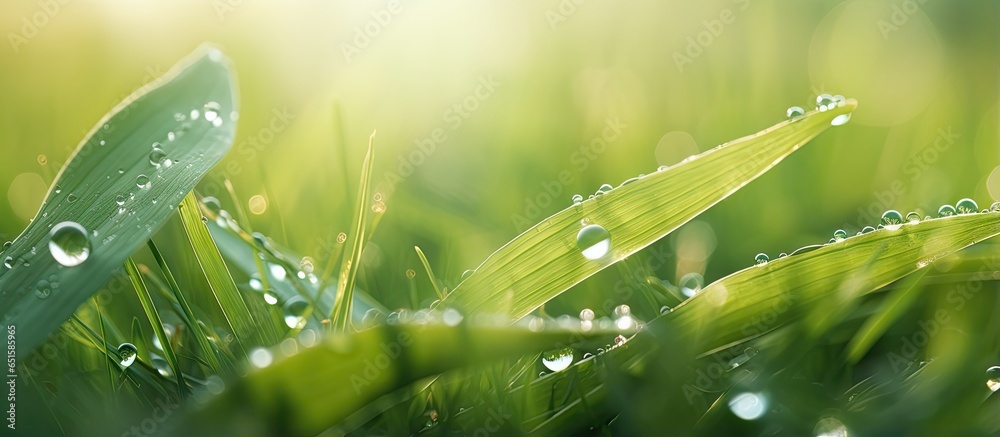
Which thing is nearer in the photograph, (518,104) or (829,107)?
(829,107)

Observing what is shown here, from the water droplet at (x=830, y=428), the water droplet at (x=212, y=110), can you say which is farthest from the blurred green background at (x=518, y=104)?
the water droplet at (x=830, y=428)

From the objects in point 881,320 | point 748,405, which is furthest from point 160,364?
point 881,320

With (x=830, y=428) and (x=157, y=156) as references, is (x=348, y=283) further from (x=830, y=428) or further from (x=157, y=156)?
(x=830, y=428)

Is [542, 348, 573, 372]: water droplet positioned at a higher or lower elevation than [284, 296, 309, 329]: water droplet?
lower

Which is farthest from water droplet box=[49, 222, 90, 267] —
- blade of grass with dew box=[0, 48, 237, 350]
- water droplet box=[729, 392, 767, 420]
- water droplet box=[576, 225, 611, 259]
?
water droplet box=[729, 392, 767, 420]

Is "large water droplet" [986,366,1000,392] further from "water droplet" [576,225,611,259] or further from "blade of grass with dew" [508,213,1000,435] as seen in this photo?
"water droplet" [576,225,611,259]

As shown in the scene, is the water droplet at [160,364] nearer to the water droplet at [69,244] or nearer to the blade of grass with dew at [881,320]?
the water droplet at [69,244]

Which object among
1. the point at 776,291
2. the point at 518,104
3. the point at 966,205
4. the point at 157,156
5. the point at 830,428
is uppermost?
the point at 518,104
